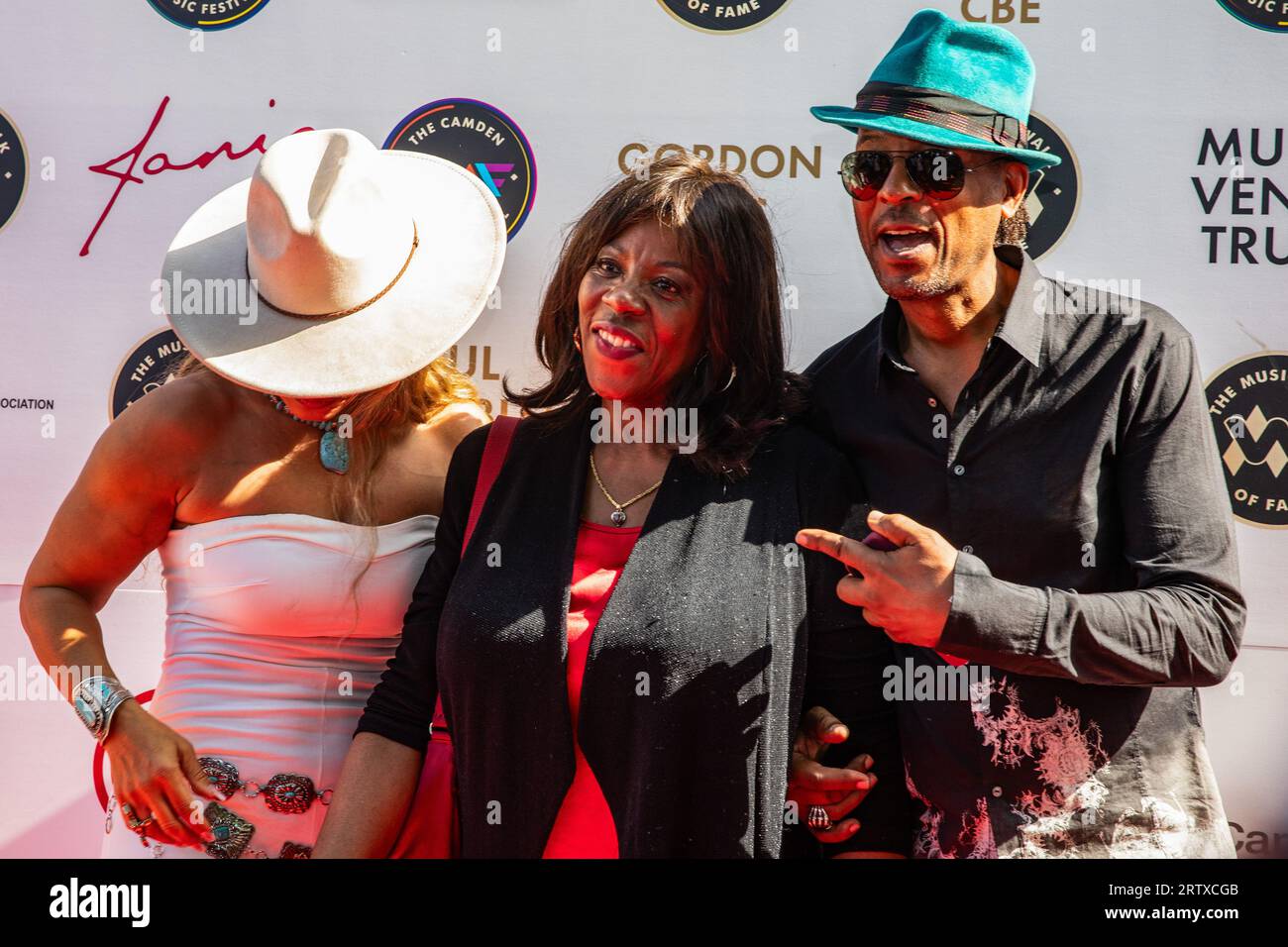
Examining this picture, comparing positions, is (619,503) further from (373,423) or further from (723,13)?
(723,13)

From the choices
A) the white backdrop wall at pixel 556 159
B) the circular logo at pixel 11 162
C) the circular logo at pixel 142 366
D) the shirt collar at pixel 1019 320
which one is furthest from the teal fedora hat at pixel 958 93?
the circular logo at pixel 11 162

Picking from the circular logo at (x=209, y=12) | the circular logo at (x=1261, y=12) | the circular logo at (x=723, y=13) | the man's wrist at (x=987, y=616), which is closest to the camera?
the man's wrist at (x=987, y=616)

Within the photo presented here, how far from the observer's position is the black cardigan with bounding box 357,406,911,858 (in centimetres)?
177

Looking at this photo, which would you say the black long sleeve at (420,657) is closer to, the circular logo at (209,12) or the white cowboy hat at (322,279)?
the white cowboy hat at (322,279)

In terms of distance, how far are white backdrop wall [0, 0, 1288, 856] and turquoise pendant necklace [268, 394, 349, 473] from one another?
635 mm

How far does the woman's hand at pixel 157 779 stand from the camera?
6.42 feet

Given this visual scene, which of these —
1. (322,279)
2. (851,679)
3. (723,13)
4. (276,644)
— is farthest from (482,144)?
(851,679)

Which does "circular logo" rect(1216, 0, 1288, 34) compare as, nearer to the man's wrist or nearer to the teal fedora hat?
the teal fedora hat

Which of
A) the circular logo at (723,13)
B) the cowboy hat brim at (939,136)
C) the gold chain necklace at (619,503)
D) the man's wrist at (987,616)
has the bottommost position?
the man's wrist at (987,616)

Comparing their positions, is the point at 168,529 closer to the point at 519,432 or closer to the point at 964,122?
the point at 519,432

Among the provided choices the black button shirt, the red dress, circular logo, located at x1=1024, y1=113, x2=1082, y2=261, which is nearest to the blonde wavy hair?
the red dress

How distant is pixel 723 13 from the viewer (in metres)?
2.61

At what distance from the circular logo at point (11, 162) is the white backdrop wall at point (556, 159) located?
1 centimetres
